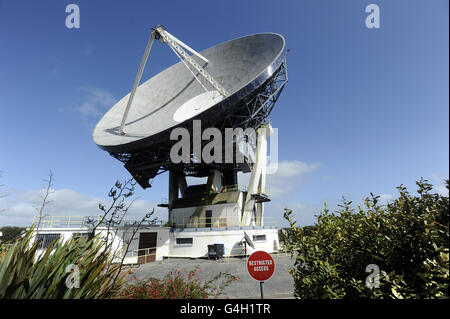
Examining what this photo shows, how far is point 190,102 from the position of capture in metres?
25.3

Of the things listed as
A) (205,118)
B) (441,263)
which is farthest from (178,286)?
(205,118)

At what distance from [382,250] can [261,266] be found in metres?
2.50

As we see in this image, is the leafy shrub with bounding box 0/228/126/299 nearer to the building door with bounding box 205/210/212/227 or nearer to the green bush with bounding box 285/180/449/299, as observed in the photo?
the green bush with bounding box 285/180/449/299

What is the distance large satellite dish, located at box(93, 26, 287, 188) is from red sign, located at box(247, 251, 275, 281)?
49.2 feet

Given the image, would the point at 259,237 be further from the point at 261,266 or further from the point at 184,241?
the point at 261,266

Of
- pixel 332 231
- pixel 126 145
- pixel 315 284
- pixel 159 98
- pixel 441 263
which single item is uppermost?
pixel 159 98

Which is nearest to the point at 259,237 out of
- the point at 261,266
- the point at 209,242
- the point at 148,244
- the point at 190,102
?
the point at 209,242

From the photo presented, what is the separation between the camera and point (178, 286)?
282 inches

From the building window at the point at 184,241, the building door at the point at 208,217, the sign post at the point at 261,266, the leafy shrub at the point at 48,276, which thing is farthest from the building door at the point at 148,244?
the sign post at the point at 261,266

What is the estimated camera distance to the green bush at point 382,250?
10.6 feet

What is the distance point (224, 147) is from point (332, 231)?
20192 mm

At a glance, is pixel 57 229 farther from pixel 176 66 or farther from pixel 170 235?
pixel 176 66

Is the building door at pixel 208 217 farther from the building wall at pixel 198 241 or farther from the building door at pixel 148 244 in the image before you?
the building door at pixel 148 244
